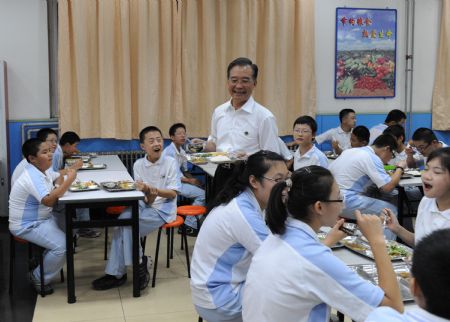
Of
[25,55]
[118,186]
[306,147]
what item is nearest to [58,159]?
[25,55]

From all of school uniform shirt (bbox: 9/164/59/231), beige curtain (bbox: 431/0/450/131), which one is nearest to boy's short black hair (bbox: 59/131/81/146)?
school uniform shirt (bbox: 9/164/59/231)

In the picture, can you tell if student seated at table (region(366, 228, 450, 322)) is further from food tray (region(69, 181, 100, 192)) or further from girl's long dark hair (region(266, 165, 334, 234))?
food tray (region(69, 181, 100, 192))

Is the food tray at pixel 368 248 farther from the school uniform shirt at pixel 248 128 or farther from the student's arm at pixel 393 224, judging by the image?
the school uniform shirt at pixel 248 128

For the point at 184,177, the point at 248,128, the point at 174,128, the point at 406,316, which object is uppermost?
the point at 248,128

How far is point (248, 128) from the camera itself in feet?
12.6

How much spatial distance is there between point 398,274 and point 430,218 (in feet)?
1.72

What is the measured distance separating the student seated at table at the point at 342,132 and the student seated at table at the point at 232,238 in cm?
459

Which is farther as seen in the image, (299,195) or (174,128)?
(174,128)

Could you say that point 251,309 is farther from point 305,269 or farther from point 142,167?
point 142,167

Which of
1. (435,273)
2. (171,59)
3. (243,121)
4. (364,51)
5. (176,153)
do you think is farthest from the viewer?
(364,51)

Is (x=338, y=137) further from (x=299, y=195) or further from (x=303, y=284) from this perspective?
(x=303, y=284)

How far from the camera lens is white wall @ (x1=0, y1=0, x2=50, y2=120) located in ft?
21.5

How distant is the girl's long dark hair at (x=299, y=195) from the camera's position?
2049 millimetres

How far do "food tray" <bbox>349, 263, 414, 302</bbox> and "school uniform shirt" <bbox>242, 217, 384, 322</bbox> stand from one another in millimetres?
343
